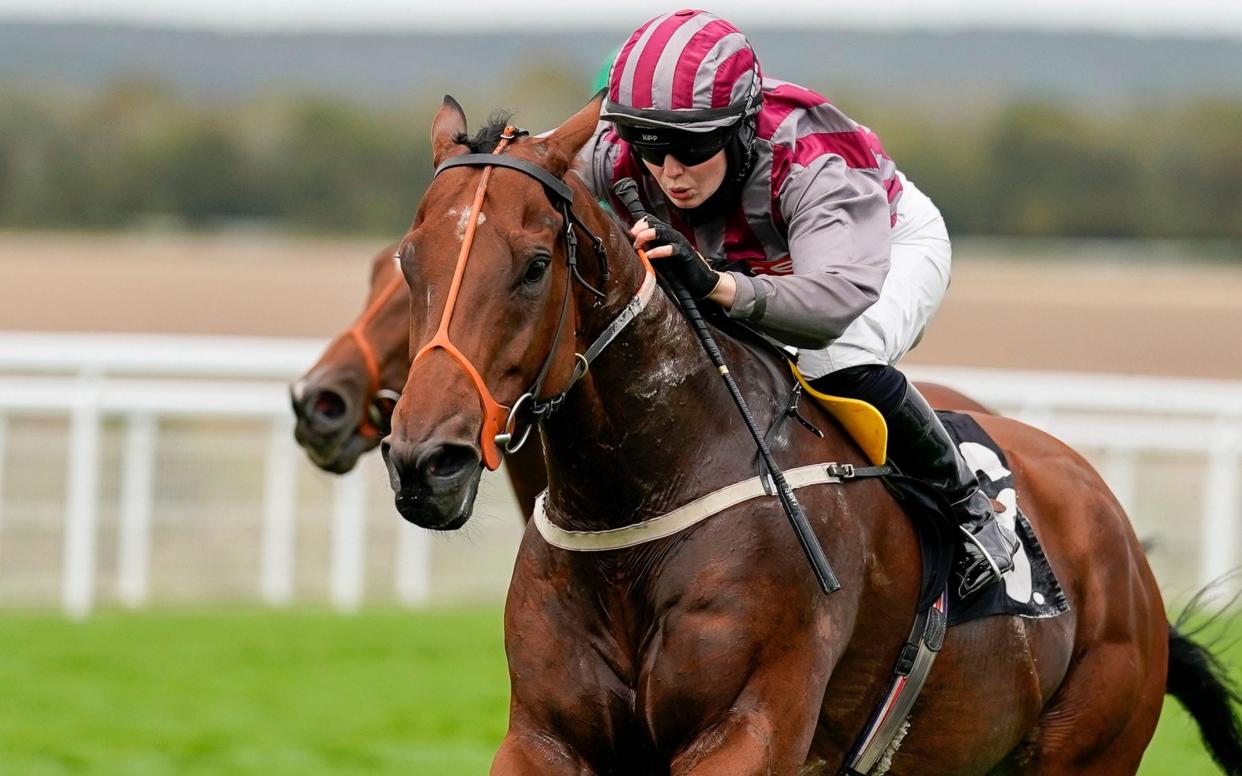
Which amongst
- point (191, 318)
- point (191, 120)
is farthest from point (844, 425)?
point (191, 120)

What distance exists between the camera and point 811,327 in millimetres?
3199

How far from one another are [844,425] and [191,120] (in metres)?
47.8

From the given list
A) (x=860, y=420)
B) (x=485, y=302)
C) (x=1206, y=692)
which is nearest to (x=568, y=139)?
(x=485, y=302)

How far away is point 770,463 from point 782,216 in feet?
1.66

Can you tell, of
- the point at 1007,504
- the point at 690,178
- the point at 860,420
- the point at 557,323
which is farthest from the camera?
the point at 1007,504

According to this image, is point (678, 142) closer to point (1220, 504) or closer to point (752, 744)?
point (752, 744)

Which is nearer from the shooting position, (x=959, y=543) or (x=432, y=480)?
(x=432, y=480)

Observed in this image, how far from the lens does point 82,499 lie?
8203 millimetres

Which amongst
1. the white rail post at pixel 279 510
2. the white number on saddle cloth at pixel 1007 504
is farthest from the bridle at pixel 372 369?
the white rail post at pixel 279 510

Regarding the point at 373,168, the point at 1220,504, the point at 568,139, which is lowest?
the point at 373,168

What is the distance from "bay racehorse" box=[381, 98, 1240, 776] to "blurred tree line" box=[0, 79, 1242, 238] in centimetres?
3979

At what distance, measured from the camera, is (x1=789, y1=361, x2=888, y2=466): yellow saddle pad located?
349 centimetres

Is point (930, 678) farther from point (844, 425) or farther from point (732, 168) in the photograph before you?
point (732, 168)

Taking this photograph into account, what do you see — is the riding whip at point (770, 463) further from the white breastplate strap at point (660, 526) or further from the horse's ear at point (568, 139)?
the horse's ear at point (568, 139)
